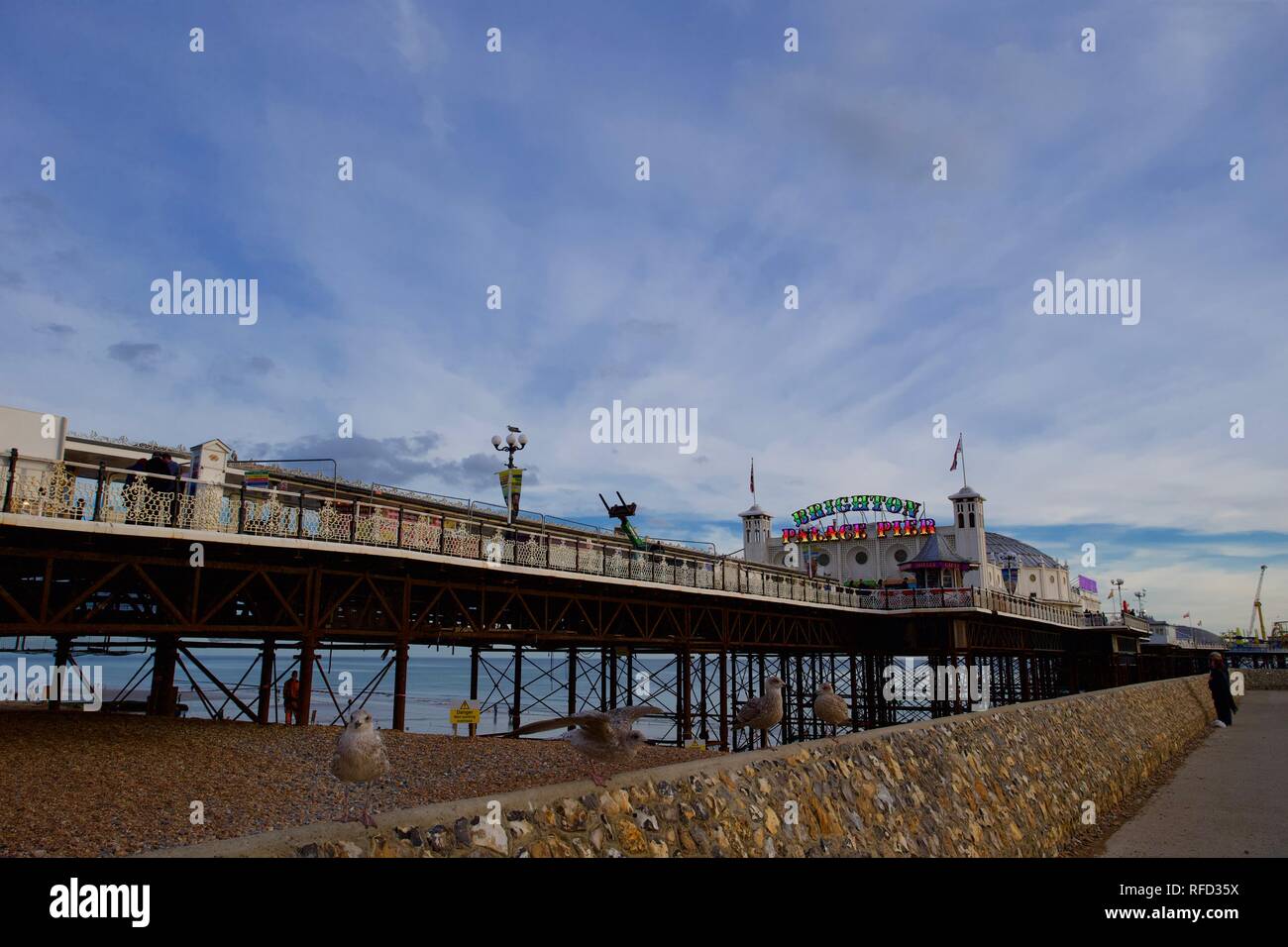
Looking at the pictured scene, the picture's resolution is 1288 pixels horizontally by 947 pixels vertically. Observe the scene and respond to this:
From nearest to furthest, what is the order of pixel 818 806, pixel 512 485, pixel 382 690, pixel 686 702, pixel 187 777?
pixel 818 806, pixel 187 777, pixel 512 485, pixel 686 702, pixel 382 690

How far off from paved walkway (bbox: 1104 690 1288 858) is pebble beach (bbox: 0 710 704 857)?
8.31m

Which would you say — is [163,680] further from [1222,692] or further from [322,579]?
[1222,692]

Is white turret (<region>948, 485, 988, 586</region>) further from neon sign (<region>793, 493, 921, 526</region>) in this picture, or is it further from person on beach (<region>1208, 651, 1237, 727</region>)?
person on beach (<region>1208, 651, 1237, 727</region>)

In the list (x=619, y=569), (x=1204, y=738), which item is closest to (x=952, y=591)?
(x=1204, y=738)

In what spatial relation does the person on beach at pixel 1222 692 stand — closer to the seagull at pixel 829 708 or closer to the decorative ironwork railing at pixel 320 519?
the decorative ironwork railing at pixel 320 519

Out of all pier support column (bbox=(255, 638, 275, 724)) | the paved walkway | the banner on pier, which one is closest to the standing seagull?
the paved walkway

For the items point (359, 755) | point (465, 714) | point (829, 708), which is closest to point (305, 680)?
→ point (465, 714)

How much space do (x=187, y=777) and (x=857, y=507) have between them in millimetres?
58715

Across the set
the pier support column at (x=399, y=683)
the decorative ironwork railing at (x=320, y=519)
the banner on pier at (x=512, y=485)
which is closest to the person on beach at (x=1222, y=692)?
the decorative ironwork railing at (x=320, y=519)

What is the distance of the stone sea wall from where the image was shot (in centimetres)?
484

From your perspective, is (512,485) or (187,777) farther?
(512,485)

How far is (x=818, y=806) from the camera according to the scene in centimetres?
815

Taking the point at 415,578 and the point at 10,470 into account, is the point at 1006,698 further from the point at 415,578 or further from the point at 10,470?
the point at 10,470

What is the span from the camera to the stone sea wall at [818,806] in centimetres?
484
